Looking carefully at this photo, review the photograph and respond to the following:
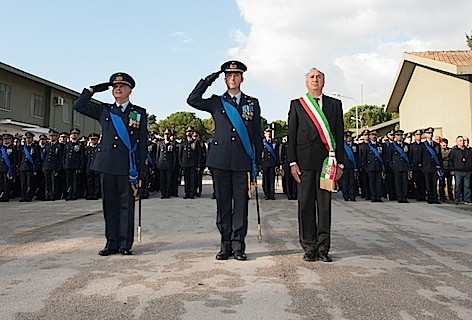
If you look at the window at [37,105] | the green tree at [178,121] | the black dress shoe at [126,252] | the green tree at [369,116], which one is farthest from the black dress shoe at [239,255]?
the green tree at [178,121]

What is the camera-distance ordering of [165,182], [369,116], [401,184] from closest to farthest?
[401,184] < [165,182] < [369,116]

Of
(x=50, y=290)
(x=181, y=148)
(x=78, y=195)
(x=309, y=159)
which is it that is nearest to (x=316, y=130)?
(x=309, y=159)

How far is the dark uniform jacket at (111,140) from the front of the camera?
5.42 meters

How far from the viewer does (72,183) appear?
13680 millimetres

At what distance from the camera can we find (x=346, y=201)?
12.8 m

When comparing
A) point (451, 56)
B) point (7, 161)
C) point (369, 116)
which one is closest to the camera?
point (7, 161)

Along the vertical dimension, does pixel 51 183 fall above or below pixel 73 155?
below

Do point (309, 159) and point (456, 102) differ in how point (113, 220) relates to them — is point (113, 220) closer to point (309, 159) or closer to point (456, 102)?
point (309, 159)

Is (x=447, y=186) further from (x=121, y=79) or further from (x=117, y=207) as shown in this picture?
(x=121, y=79)

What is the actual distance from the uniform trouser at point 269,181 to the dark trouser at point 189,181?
2.06 m

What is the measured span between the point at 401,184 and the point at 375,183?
719mm

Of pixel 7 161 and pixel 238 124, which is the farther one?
pixel 7 161

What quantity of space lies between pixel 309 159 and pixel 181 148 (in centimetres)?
912

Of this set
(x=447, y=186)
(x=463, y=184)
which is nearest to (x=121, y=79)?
(x=463, y=184)
